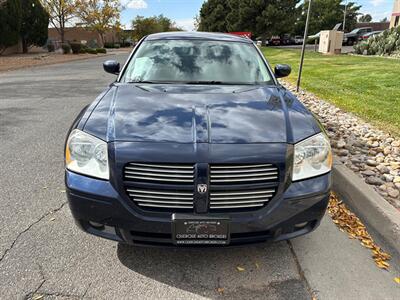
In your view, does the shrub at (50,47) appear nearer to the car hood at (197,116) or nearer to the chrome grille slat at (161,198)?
the car hood at (197,116)

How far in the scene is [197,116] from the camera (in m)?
2.48

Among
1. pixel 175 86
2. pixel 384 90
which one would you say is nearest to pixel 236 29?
pixel 384 90

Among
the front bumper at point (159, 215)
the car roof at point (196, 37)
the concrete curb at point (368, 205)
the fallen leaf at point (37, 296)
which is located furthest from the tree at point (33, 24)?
the fallen leaf at point (37, 296)

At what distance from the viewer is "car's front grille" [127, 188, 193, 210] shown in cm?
218

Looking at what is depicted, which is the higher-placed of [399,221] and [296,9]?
[296,9]

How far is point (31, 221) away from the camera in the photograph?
3121 mm

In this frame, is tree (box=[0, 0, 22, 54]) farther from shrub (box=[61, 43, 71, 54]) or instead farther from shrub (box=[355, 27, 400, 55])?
shrub (box=[355, 27, 400, 55])

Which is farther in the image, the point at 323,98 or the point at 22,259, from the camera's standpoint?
the point at 323,98

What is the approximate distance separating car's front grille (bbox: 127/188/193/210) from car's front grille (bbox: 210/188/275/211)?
155 millimetres

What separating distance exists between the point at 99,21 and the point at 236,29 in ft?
56.1

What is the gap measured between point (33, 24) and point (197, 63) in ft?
113

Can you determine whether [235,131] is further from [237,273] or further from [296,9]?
[296,9]

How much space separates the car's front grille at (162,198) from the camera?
2.18 meters

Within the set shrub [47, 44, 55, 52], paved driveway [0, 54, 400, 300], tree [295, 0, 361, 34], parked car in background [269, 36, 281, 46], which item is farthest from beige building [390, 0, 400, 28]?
shrub [47, 44, 55, 52]
